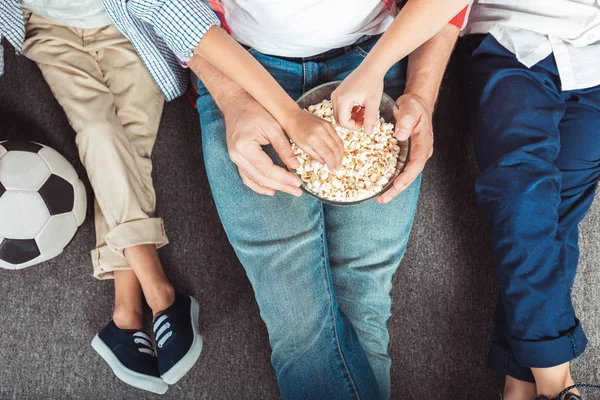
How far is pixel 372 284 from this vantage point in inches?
43.7

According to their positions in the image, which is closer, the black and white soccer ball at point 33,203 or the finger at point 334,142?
the finger at point 334,142

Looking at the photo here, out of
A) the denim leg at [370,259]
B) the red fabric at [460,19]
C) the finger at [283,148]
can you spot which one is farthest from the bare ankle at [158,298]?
the red fabric at [460,19]

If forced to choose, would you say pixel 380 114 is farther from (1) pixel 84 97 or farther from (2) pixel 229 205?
(1) pixel 84 97

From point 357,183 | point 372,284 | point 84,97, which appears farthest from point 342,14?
point 84,97

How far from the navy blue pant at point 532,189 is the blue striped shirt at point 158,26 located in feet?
2.22

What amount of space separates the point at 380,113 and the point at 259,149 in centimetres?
27

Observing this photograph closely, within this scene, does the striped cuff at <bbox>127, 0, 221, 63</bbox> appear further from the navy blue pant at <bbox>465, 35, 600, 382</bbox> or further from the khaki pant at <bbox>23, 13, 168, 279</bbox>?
the navy blue pant at <bbox>465, 35, 600, 382</bbox>

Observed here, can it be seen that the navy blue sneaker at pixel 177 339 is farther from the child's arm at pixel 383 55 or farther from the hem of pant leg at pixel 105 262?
the child's arm at pixel 383 55

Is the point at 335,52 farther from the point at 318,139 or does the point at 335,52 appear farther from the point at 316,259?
the point at 316,259

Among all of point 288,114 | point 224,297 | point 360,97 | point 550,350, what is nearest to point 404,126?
point 360,97

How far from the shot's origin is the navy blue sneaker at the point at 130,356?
4.02ft

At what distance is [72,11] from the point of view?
4.01ft

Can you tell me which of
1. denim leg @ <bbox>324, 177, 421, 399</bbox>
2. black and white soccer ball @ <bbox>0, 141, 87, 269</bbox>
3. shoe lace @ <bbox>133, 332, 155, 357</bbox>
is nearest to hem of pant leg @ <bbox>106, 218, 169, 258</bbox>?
black and white soccer ball @ <bbox>0, 141, 87, 269</bbox>

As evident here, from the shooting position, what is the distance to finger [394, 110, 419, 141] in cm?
96
